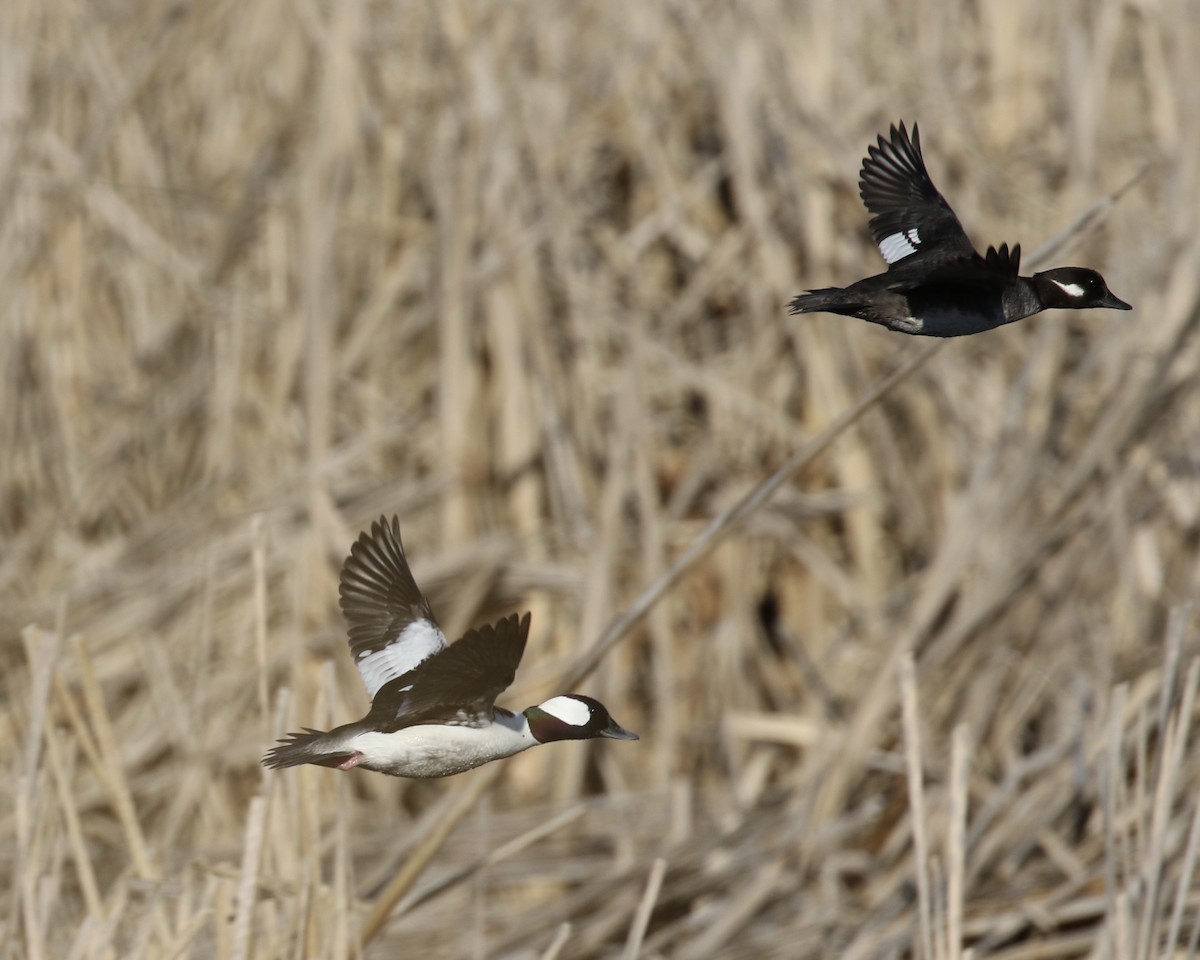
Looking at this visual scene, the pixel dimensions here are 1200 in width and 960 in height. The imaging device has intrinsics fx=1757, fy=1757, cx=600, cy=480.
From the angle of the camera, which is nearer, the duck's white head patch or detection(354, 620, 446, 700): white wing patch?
the duck's white head patch

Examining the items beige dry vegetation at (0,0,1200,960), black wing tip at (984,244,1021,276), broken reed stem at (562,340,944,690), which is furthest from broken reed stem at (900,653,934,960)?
beige dry vegetation at (0,0,1200,960)

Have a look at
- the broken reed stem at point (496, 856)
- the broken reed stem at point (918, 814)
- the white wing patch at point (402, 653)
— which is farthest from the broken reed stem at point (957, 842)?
the white wing patch at point (402, 653)

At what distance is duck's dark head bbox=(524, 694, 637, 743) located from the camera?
111 cm

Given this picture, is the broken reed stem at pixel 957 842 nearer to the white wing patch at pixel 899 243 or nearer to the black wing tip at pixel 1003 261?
the white wing patch at pixel 899 243

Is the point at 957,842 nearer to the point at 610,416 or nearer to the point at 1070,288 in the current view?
the point at 1070,288

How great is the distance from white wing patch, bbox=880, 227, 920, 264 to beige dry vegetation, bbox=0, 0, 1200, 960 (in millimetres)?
1731

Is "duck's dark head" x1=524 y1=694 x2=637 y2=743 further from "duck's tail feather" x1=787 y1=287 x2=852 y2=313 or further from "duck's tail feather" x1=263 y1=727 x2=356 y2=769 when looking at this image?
"duck's tail feather" x1=787 y1=287 x2=852 y2=313

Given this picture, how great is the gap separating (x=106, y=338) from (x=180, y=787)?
115 cm

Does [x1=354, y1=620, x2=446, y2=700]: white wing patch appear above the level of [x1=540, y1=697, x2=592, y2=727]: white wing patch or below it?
above

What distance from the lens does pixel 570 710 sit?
1.15 meters

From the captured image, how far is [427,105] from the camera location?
12.7 feet

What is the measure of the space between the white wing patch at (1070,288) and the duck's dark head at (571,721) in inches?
16.2

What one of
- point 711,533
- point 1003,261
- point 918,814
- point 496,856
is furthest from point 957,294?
point 496,856

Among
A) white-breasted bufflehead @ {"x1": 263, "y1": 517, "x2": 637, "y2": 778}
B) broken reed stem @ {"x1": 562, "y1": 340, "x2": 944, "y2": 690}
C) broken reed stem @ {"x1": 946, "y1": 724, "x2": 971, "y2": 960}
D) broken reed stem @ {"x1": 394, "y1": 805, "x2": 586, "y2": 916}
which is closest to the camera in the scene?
white-breasted bufflehead @ {"x1": 263, "y1": 517, "x2": 637, "y2": 778}
